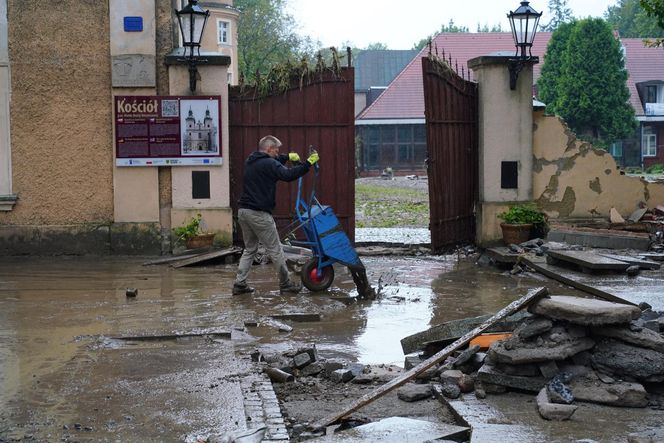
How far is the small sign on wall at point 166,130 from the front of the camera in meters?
14.0

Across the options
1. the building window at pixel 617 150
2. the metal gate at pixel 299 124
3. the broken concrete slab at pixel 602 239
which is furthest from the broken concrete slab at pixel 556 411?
the building window at pixel 617 150

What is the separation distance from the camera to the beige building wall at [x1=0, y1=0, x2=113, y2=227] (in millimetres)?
14070

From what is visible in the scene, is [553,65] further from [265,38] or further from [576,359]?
[576,359]

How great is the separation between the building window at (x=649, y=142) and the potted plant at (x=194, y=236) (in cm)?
4333

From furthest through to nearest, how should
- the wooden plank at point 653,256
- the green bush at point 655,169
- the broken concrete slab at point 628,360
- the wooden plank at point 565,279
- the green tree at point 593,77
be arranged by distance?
the green bush at point 655,169
the green tree at point 593,77
the wooden plank at point 653,256
the wooden plank at point 565,279
the broken concrete slab at point 628,360

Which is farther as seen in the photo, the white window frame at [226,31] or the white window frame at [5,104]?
the white window frame at [226,31]

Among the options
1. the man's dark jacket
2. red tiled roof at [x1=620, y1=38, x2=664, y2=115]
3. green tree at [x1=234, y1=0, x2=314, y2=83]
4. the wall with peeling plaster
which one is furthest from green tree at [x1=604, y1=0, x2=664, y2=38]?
the man's dark jacket

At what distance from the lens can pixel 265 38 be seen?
182ft

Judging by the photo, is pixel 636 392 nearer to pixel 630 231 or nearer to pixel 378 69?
pixel 630 231

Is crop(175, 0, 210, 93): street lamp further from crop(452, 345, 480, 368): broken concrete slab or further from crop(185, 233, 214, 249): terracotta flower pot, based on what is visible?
crop(452, 345, 480, 368): broken concrete slab

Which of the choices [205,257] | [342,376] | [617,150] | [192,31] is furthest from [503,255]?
[617,150]

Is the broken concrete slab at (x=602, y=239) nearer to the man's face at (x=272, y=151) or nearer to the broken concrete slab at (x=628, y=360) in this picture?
the man's face at (x=272, y=151)

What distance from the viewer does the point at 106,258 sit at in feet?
46.1

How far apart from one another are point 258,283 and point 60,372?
16.0 ft
